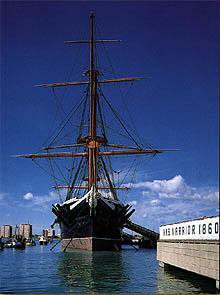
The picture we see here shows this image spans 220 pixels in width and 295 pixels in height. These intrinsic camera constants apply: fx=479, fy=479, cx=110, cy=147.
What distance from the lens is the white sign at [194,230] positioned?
16.9 m

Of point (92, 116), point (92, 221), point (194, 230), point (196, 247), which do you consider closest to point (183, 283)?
point (194, 230)

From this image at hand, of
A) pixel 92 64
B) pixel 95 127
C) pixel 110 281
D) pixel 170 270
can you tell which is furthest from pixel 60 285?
pixel 92 64

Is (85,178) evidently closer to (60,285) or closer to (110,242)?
(110,242)

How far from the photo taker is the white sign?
55.3ft

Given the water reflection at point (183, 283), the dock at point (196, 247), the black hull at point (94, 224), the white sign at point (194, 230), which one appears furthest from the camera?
the black hull at point (94, 224)

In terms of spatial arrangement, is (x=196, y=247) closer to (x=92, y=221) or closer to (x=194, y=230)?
(x=194, y=230)

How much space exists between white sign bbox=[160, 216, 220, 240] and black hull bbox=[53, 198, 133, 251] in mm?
22488

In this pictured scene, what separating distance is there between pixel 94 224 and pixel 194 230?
3121cm

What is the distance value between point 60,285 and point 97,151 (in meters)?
37.5

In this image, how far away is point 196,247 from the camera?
58.9ft

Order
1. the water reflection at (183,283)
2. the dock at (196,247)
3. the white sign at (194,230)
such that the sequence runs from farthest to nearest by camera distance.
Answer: the water reflection at (183,283)
the white sign at (194,230)
the dock at (196,247)

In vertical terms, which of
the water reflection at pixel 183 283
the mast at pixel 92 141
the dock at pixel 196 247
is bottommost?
the water reflection at pixel 183 283

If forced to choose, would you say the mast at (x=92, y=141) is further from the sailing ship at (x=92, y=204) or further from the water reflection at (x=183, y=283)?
the water reflection at (x=183, y=283)

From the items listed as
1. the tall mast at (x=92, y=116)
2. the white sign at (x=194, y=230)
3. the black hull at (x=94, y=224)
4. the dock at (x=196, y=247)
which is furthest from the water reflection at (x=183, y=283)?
the tall mast at (x=92, y=116)
